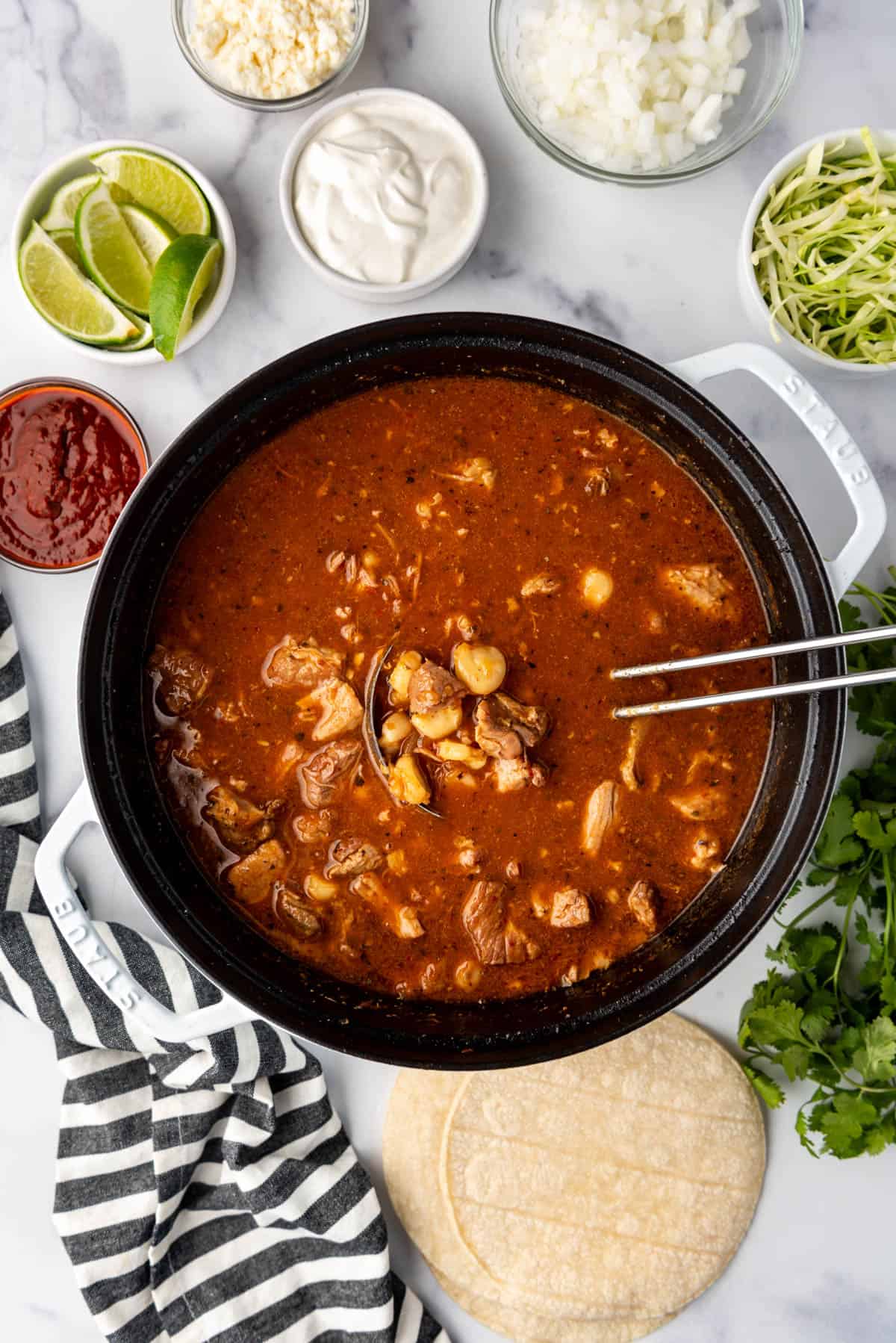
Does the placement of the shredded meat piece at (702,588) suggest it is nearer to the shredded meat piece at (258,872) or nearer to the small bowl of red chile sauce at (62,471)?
the shredded meat piece at (258,872)

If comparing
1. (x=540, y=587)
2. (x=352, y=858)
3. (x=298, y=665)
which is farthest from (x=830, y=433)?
(x=352, y=858)

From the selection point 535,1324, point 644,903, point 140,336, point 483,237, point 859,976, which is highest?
point 140,336

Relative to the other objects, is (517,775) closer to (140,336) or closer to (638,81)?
(140,336)

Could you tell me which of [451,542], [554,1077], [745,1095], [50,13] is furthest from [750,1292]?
[50,13]

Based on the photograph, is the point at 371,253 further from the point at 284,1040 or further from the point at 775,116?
the point at 284,1040

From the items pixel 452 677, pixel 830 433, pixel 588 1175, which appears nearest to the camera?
pixel 830 433

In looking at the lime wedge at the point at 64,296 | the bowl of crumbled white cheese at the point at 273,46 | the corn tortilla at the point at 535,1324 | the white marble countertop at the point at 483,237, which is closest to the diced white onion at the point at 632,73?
the white marble countertop at the point at 483,237

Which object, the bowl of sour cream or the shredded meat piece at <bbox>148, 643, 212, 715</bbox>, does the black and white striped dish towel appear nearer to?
the shredded meat piece at <bbox>148, 643, 212, 715</bbox>

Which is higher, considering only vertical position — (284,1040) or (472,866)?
(472,866)
